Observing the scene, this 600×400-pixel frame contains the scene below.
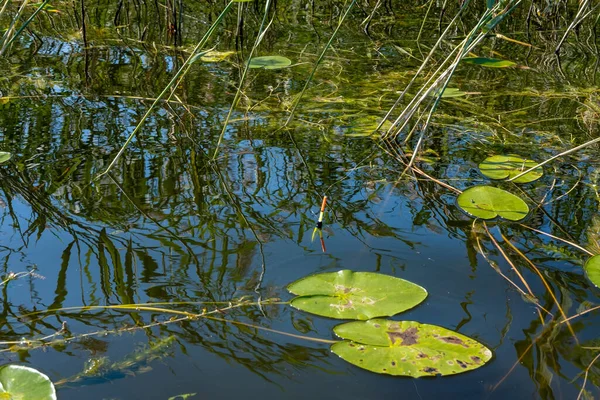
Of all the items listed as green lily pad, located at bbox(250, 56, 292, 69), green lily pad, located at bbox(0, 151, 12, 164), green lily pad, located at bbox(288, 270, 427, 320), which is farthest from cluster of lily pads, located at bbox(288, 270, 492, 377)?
green lily pad, located at bbox(250, 56, 292, 69)

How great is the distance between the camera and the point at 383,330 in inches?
50.4

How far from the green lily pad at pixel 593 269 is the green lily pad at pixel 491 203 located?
247 millimetres

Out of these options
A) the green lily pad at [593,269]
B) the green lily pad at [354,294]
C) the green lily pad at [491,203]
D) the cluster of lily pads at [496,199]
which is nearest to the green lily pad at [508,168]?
the cluster of lily pads at [496,199]

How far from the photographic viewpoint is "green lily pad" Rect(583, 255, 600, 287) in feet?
4.79

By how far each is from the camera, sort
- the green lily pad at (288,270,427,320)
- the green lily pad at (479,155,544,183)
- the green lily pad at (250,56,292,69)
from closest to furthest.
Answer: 1. the green lily pad at (288,270,427,320)
2. the green lily pad at (479,155,544,183)
3. the green lily pad at (250,56,292,69)

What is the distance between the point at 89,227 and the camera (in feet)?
5.33

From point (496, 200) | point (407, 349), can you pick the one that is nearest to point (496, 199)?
point (496, 200)

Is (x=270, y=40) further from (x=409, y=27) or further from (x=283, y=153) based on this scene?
(x=283, y=153)

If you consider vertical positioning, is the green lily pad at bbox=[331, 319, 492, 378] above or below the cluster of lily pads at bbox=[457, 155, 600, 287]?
below

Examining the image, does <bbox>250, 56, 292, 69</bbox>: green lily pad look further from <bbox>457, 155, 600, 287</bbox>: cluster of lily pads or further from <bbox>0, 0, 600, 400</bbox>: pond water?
<bbox>457, 155, 600, 287</bbox>: cluster of lily pads

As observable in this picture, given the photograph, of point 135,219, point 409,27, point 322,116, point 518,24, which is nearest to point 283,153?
point 322,116

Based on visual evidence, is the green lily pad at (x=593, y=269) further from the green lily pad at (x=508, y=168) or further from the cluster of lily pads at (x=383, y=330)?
the green lily pad at (x=508, y=168)

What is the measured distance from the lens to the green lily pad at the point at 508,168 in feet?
6.53

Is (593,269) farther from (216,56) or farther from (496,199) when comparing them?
(216,56)
